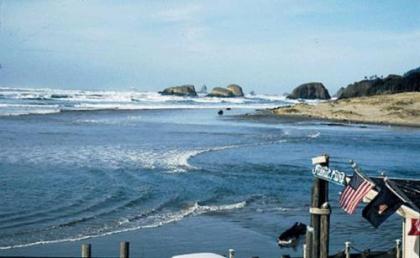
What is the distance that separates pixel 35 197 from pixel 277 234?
7.71 metres

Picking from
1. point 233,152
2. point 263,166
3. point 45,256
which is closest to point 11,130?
point 233,152

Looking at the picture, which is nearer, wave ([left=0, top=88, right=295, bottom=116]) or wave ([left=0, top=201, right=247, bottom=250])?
wave ([left=0, top=201, right=247, bottom=250])

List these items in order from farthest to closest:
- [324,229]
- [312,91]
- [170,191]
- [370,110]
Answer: [312,91] → [370,110] → [170,191] → [324,229]

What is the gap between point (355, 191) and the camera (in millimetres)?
10484

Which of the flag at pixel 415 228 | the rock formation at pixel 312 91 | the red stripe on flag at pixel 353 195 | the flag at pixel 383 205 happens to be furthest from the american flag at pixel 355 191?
the rock formation at pixel 312 91

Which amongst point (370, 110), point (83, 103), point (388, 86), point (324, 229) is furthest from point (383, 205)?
point (388, 86)

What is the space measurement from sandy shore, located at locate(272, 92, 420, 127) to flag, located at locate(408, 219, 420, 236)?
59670mm

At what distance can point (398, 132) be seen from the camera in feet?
189

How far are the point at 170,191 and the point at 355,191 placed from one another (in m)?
14.0

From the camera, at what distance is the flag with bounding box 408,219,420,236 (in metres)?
10.2

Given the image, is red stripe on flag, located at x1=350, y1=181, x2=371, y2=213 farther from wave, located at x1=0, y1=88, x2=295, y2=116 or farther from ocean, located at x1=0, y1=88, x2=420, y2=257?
wave, located at x1=0, y1=88, x2=295, y2=116

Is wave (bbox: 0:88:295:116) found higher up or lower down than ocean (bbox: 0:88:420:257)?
higher up

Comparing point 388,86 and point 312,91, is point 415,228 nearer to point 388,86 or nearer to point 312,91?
point 388,86

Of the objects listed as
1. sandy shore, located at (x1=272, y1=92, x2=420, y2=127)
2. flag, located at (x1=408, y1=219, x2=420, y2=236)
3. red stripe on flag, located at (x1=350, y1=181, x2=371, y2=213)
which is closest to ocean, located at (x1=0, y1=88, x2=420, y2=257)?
red stripe on flag, located at (x1=350, y1=181, x2=371, y2=213)
